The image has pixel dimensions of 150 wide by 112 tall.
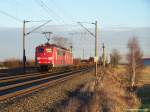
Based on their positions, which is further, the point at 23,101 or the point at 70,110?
the point at 23,101

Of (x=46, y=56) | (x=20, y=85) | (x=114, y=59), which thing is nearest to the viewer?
(x=20, y=85)

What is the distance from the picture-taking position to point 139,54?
108 m

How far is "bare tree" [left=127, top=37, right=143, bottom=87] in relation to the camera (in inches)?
3729

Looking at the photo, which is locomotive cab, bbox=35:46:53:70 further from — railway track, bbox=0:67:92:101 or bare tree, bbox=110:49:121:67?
bare tree, bbox=110:49:121:67

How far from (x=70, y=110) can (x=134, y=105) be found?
10.6 metres

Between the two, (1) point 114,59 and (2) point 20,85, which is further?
(1) point 114,59

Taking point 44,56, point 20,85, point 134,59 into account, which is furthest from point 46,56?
point 134,59

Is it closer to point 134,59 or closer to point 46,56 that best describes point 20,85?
point 46,56

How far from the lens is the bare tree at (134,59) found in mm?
94706

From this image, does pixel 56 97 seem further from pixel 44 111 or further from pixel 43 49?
pixel 43 49

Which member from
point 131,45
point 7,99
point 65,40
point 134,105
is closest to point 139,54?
point 131,45

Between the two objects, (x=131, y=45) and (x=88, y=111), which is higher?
(x=131, y=45)

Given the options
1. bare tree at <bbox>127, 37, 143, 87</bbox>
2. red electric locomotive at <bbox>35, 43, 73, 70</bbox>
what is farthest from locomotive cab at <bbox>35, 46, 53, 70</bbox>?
bare tree at <bbox>127, 37, 143, 87</bbox>

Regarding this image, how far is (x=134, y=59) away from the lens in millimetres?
103375
